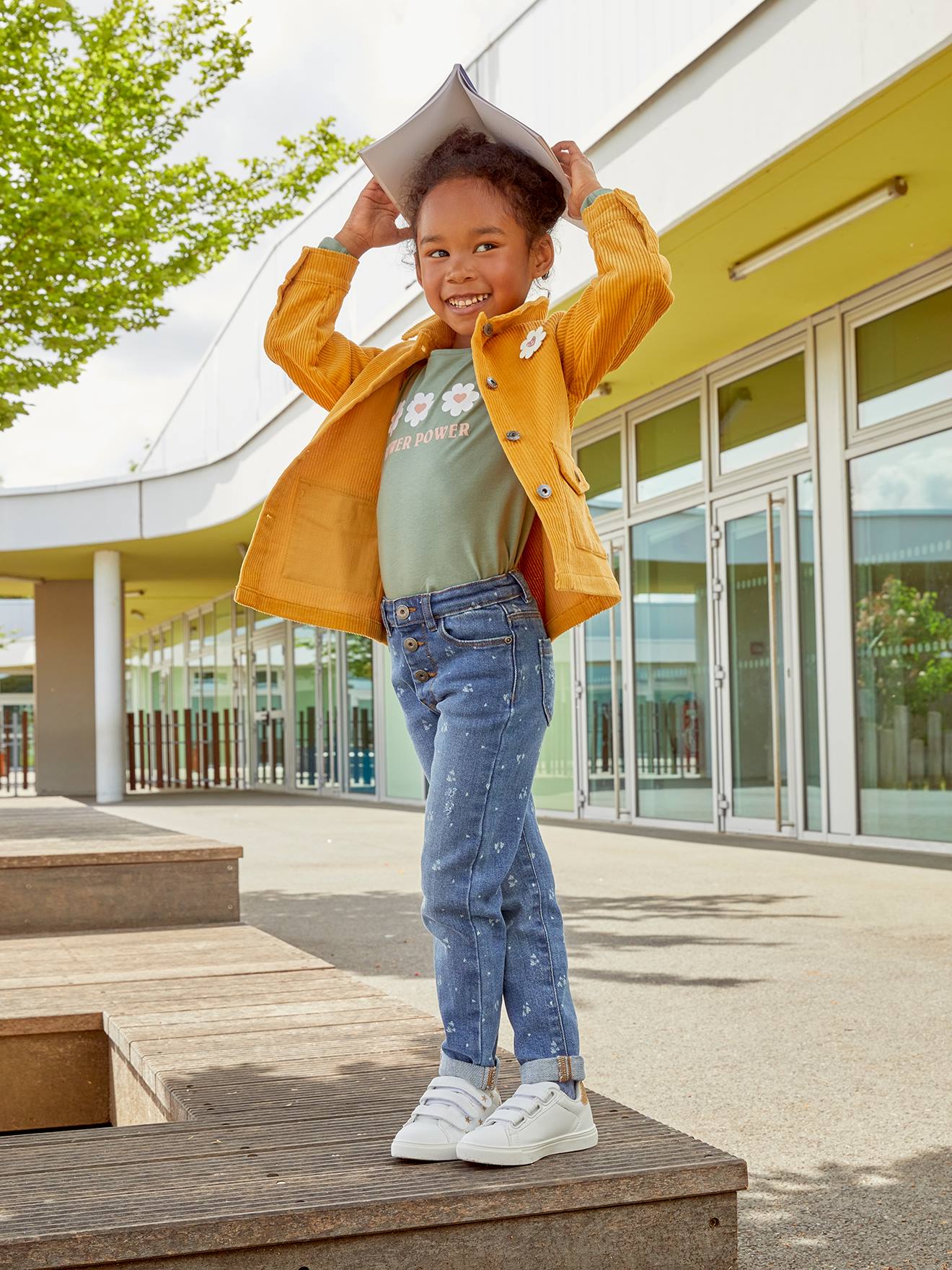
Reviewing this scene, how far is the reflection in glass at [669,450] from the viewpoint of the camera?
40.4ft

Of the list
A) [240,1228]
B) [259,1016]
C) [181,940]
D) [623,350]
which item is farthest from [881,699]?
[240,1228]

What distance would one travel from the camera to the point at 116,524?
19.8 metres

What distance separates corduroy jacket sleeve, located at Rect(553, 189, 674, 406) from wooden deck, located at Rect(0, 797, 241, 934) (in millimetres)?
3353

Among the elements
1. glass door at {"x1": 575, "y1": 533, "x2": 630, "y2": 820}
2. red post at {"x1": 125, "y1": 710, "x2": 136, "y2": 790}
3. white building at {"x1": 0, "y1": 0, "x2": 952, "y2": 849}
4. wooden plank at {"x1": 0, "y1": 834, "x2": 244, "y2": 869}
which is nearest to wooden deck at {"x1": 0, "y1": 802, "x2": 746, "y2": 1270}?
wooden plank at {"x1": 0, "y1": 834, "x2": 244, "y2": 869}

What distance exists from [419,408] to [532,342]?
9.4 inches

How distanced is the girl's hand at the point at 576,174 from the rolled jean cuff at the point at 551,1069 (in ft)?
4.74

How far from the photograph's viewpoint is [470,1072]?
2.24 metres

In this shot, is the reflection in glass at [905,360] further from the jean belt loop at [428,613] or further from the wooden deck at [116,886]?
the jean belt loop at [428,613]

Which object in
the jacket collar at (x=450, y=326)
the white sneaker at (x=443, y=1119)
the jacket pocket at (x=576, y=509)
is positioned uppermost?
the jacket collar at (x=450, y=326)

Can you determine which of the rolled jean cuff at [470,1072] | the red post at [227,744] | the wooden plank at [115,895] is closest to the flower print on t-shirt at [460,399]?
the rolled jean cuff at [470,1072]

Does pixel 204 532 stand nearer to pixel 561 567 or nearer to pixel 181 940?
pixel 181 940

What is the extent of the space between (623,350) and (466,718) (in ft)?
2.30

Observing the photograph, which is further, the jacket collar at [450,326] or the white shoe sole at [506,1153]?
the jacket collar at [450,326]

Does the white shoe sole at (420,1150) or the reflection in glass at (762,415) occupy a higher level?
the reflection in glass at (762,415)
